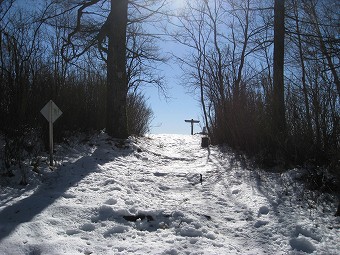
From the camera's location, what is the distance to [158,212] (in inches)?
187

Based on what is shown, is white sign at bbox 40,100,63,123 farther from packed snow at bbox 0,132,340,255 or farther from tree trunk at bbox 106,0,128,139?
tree trunk at bbox 106,0,128,139

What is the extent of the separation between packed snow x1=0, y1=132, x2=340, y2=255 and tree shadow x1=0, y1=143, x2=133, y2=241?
15 millimetres

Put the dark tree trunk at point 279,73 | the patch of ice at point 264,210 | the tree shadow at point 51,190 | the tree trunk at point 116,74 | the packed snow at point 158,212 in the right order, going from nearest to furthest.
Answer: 1. the packed snow at point 158,212
2. the tree shadow at point 51,190
3. the patch of ice at point 264,210
4. the dark tree trunk at point 279,73
5. the tree trunk at point 116,74

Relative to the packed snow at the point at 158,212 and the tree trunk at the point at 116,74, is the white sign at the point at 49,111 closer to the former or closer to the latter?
the packed snow at the point at 158,212

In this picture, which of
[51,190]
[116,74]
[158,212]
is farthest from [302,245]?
[116,74]

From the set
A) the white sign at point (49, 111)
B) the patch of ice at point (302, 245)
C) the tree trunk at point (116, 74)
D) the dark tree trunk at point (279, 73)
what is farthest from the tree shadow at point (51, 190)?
the dark tree trunk at point (279, 73)

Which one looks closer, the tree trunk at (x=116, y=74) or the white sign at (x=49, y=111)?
the white sign at (x=49, y=111)

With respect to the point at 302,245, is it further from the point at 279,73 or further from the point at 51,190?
the point at 279,73

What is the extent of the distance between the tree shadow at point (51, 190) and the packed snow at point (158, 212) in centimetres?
1

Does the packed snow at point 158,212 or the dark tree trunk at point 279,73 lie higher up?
the dark tree trunk at point 279,73

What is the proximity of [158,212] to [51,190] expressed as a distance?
182 cm

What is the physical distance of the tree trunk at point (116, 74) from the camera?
9.79 metres

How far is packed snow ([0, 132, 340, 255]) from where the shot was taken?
3.75 meters

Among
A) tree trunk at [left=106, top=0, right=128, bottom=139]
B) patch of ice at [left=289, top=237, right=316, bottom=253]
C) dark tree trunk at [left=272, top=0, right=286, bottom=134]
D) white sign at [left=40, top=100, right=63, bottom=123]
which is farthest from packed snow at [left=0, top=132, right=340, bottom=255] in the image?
tree trunk at [left=106, top=0, right=128, bottom=139]
